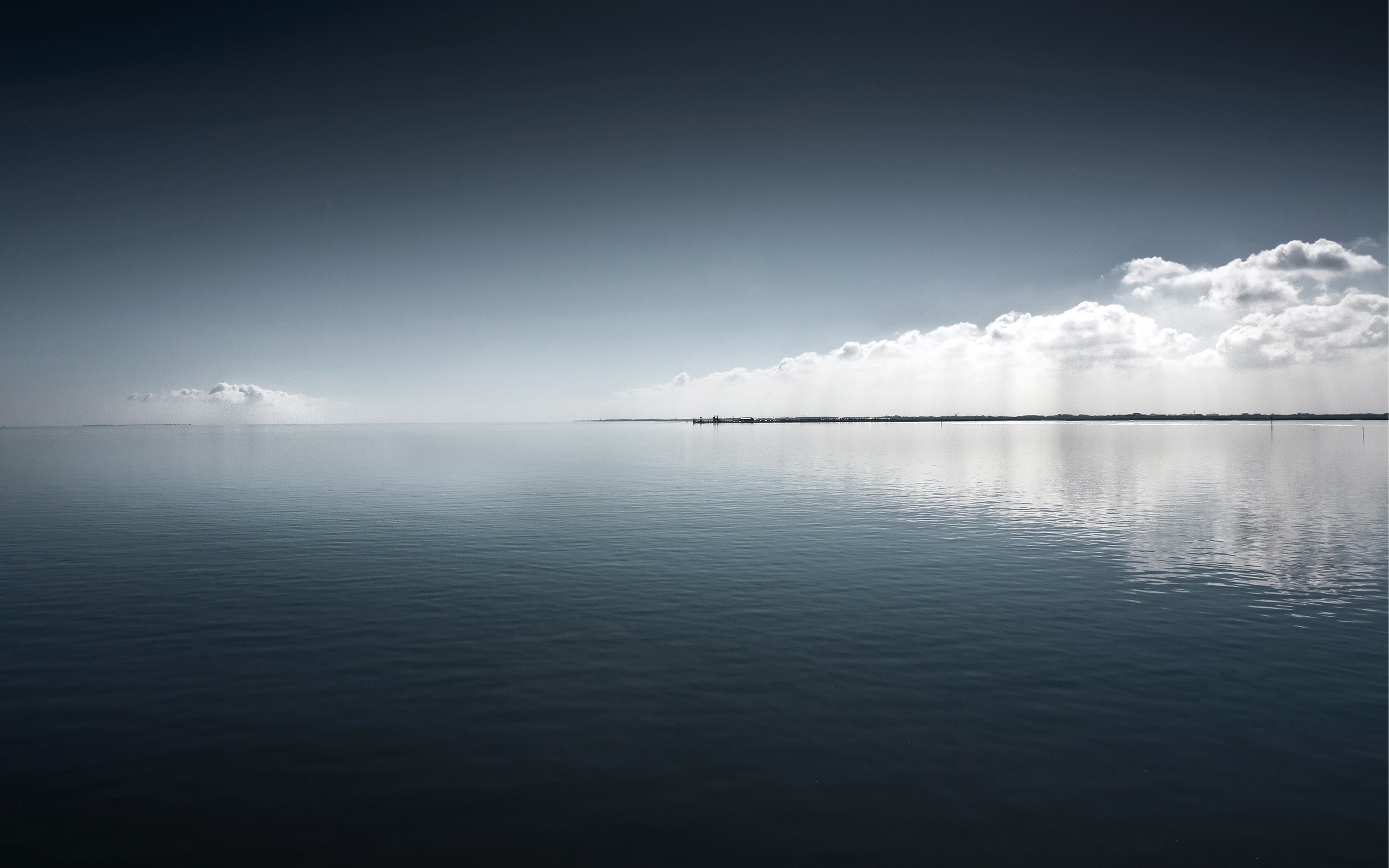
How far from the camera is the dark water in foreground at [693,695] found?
1338 centimetres

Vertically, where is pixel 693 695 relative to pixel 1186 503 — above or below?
below

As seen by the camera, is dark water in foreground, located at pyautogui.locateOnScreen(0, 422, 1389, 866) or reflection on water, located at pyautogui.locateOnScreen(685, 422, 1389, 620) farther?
reflection on water, located at pyautogui.locateOnScreen(685, 422, 1389, 620)

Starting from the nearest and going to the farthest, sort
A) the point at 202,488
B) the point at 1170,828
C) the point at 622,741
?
the point at 1170,828, the point at 622,741, the point at 202,488

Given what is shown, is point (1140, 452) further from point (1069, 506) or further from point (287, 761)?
point (287, 761)

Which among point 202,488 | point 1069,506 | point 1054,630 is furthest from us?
point 202,488

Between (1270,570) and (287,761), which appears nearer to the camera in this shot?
(287,761)

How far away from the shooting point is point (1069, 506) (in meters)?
58.5

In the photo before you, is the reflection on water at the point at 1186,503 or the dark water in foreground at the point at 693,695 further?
the reflection on water at the point at 1186,503

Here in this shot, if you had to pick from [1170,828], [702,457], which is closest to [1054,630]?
[1170,828]

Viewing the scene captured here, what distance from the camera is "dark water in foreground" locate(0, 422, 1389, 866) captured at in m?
13.4

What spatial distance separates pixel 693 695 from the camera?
19.2 metres

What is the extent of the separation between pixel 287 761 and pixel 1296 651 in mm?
30003

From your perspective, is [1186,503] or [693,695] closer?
[693,695]

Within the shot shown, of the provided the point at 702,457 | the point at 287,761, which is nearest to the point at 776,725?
the point at 287,761
